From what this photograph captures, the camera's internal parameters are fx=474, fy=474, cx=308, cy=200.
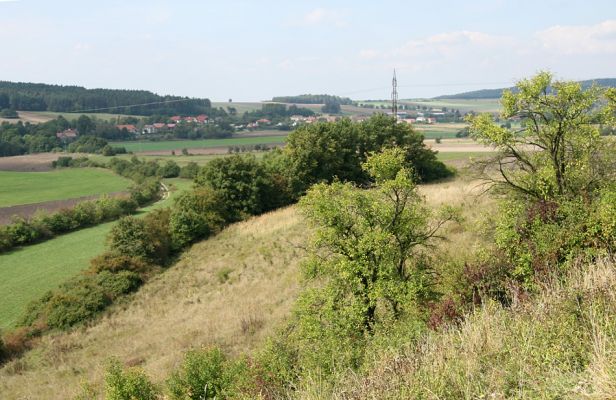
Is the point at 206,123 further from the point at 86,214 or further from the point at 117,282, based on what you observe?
the point at 117,282

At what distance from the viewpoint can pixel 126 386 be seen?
1295cm

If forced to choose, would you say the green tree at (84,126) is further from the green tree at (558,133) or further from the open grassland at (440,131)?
the green tree at (558,133)

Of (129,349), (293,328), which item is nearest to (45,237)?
(129,349)

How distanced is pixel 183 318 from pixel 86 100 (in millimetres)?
162566

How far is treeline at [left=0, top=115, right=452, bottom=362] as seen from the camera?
29.4 metres

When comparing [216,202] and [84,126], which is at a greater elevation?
[84,126]

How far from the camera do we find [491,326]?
779cm

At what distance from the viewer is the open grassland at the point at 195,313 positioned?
66.5ft

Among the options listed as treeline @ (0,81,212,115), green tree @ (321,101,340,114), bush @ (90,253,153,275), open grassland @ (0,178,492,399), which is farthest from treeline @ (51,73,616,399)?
green tree @ (321,101,340,114)

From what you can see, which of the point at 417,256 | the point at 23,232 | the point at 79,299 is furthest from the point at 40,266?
the point at 417,256

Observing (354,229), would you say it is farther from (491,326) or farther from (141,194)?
(141,194)

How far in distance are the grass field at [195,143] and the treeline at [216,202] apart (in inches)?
2563

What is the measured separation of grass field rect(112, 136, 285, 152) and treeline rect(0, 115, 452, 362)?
214ft

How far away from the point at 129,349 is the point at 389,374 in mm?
19238
